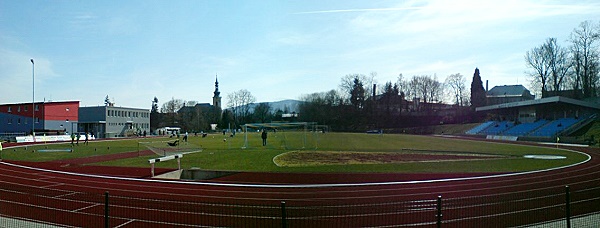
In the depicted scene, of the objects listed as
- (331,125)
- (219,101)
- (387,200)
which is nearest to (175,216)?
(387,200)

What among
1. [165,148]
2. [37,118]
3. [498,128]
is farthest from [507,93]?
[37,118]

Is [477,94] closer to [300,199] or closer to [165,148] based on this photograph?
[165,148]

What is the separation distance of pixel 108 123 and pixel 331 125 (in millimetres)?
47542

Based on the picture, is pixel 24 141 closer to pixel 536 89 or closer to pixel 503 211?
pixel 503 211

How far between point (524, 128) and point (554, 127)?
20.0 ft

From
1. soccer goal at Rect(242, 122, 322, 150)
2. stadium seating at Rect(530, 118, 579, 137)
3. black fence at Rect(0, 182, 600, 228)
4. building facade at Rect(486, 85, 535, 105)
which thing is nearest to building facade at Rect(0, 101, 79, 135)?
soccer goal at Rect(242, 122, 322, 150)

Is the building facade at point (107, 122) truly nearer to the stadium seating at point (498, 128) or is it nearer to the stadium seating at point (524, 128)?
the stadium seating at point (498, 128)

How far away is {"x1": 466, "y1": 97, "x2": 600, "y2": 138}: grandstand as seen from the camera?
54219mm

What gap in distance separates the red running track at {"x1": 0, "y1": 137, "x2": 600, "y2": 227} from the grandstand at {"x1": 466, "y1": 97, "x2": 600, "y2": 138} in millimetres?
36438

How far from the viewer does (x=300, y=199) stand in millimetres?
14148

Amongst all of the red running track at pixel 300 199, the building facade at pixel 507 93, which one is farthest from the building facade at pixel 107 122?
the building facade at pixel 507 93

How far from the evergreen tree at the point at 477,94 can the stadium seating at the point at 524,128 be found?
32085mm

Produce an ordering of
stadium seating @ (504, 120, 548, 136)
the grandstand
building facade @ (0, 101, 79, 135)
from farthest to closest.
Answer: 1. building facade @ (0, 101, 79, 135)
2. stadium seating @ (504, 120, 548, 136)
3. the grandstand

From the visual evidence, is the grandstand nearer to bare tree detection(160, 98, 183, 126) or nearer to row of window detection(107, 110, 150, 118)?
row of window detection(107, 110, 150, 118)
